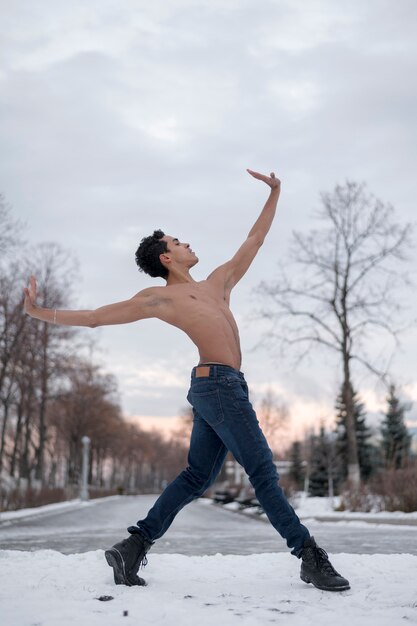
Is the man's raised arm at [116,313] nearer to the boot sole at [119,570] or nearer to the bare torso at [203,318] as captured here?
the bare torso at [203,318]

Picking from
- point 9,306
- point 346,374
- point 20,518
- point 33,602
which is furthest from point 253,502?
point 33,602

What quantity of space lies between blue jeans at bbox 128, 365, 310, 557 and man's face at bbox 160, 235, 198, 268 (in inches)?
31.4

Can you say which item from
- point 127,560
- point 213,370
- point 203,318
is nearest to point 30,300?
point 203,318

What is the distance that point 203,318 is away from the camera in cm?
404

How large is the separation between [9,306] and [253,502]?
1175 centimetres

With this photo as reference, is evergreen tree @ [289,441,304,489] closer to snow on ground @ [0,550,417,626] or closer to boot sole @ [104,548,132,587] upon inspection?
snow on ground @ [0,550,417,626]

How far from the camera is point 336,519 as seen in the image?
1648cm

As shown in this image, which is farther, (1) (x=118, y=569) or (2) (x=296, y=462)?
(2) (x=296, y=462)

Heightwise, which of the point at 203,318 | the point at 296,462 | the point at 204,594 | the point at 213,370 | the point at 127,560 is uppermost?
the point at 203,318

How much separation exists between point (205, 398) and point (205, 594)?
0.99m

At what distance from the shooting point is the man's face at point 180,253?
4379 mm

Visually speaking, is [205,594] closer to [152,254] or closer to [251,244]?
[152,254]

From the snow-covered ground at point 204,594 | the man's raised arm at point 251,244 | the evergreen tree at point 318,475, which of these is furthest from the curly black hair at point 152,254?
the evergreen tree at point 318,475

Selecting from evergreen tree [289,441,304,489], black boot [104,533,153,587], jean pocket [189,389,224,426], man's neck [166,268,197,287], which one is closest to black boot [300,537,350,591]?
jean pocket [189,389,224,426]
